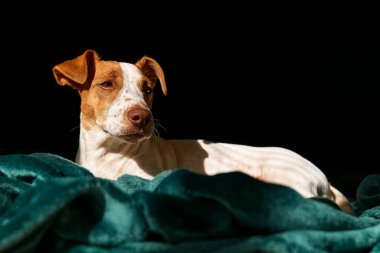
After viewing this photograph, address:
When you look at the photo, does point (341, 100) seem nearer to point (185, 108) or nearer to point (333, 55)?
point (333, 55)

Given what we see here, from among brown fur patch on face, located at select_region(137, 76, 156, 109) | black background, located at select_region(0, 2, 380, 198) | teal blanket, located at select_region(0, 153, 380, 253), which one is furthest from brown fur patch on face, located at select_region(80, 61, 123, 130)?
teal blanket, located at select_region(0, 153, 380, 253)

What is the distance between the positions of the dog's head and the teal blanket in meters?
0.88

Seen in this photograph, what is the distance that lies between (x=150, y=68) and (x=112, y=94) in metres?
0.48

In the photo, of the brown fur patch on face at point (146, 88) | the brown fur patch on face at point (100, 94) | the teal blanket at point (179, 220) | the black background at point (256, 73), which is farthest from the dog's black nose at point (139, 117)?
the black background at point (256, 73)

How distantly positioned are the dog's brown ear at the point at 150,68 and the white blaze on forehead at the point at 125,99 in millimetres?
154

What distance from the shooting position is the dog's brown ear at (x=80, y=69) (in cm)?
258

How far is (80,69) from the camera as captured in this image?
259 cm

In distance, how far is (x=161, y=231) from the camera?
1355 millimetres

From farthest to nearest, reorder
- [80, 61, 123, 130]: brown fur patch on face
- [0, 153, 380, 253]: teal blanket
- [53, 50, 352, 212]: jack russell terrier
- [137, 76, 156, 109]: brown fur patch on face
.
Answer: [137, 76, 156, 109]: brown fur patch on face < [80, 61, 123, 130]: brown fur patch on face < [53, 50, 352, 212]: jack russell terrier < [0, 153, 380, 253]: teal blanket

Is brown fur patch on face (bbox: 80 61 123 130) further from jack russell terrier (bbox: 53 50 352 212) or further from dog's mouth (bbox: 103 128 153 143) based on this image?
dog's mouth (bbox: 103 128 153 143)

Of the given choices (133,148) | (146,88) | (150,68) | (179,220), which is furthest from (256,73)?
(179,220)

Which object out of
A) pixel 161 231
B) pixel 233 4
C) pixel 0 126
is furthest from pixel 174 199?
pixel 233 4

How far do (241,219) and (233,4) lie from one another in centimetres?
260

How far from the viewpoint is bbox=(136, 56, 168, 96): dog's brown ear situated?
2890mm
